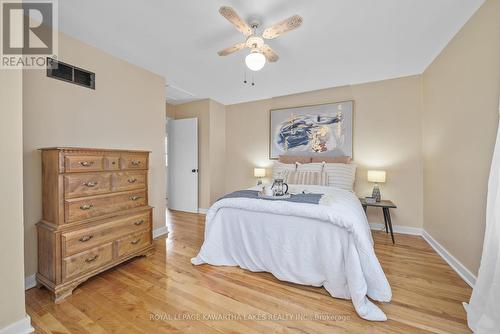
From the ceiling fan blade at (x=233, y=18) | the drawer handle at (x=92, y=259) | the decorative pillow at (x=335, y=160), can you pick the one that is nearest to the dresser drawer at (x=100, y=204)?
the drawer handle at (x=92, y=259)

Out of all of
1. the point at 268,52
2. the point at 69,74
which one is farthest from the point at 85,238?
the point at 268,52

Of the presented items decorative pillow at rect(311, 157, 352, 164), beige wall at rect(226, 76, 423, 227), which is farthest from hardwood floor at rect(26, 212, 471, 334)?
decorative pillow at rect(311, 157, 352, 164)

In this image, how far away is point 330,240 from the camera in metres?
1.74

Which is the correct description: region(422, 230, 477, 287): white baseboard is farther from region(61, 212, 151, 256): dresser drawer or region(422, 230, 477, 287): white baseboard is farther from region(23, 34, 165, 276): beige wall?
region(23, 34, 165, 276): beige wall

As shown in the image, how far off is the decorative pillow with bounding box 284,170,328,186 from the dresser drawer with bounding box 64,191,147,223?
6.89 feet

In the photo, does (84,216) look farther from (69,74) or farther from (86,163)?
(69,74)

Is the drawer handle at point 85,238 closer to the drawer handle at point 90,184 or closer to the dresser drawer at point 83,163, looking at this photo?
the drawer handle at point 90,184

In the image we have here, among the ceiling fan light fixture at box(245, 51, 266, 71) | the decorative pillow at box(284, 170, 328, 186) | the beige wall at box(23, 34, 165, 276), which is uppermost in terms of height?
the ceiling fan light fixture at box(245, 51, 266, 71)

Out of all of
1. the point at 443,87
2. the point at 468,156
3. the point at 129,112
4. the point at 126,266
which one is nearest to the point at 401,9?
the point at 443,87

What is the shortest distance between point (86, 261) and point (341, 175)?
10.6 ft

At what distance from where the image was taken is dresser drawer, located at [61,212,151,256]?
5.60ft

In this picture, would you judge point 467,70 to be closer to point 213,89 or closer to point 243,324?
point 243,324

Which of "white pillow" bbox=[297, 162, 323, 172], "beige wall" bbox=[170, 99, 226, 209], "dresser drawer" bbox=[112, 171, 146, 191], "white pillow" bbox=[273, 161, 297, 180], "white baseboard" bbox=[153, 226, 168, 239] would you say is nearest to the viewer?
"dresser drawer" bbox=[112, 171, 146, 191]

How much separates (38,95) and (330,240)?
2975mm
